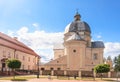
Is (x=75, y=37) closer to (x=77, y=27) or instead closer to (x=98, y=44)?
(x=77, y=27)

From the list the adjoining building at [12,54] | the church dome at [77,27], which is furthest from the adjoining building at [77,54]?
the adjoining building at [12,54]

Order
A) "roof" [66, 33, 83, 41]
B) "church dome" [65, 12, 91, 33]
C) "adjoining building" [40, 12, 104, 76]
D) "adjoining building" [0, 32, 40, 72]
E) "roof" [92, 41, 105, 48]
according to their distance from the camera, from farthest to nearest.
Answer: "roof" [92, 41, 105, 48]
"church dome" [65, 12, 91, 33]
"roof" [66, 33, 83, 41]
"adjoining building" [40, 12, 104, 76]
"adjoining building" [0, 32, 40, 72]

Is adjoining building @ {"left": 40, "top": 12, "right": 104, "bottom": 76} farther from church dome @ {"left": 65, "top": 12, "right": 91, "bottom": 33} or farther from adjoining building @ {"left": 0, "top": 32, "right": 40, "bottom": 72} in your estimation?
adjoining building @ {"left": 0, "top": 32, "right": 40, "bottom": 72}

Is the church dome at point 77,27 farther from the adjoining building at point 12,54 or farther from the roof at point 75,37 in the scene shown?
the adjoining building at point 12,54

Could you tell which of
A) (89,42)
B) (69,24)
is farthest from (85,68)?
(69,24)

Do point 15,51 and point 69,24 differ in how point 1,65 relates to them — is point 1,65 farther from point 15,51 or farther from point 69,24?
point 69,24

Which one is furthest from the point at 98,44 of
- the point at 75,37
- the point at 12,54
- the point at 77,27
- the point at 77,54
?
the point at 12,54

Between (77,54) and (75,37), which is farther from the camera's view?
(75,37)

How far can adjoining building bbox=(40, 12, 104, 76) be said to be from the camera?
54375mm

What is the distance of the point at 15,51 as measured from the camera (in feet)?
174

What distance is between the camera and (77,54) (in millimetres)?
54781

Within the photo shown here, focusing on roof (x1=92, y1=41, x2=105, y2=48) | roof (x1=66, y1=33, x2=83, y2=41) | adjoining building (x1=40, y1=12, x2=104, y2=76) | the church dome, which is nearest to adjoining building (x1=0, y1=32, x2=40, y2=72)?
adjoining building (x1=40, y1=12, x2=104, y2=76)

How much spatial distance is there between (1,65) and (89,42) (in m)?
27.0

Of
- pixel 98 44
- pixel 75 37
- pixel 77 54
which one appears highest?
pixel 75 37
